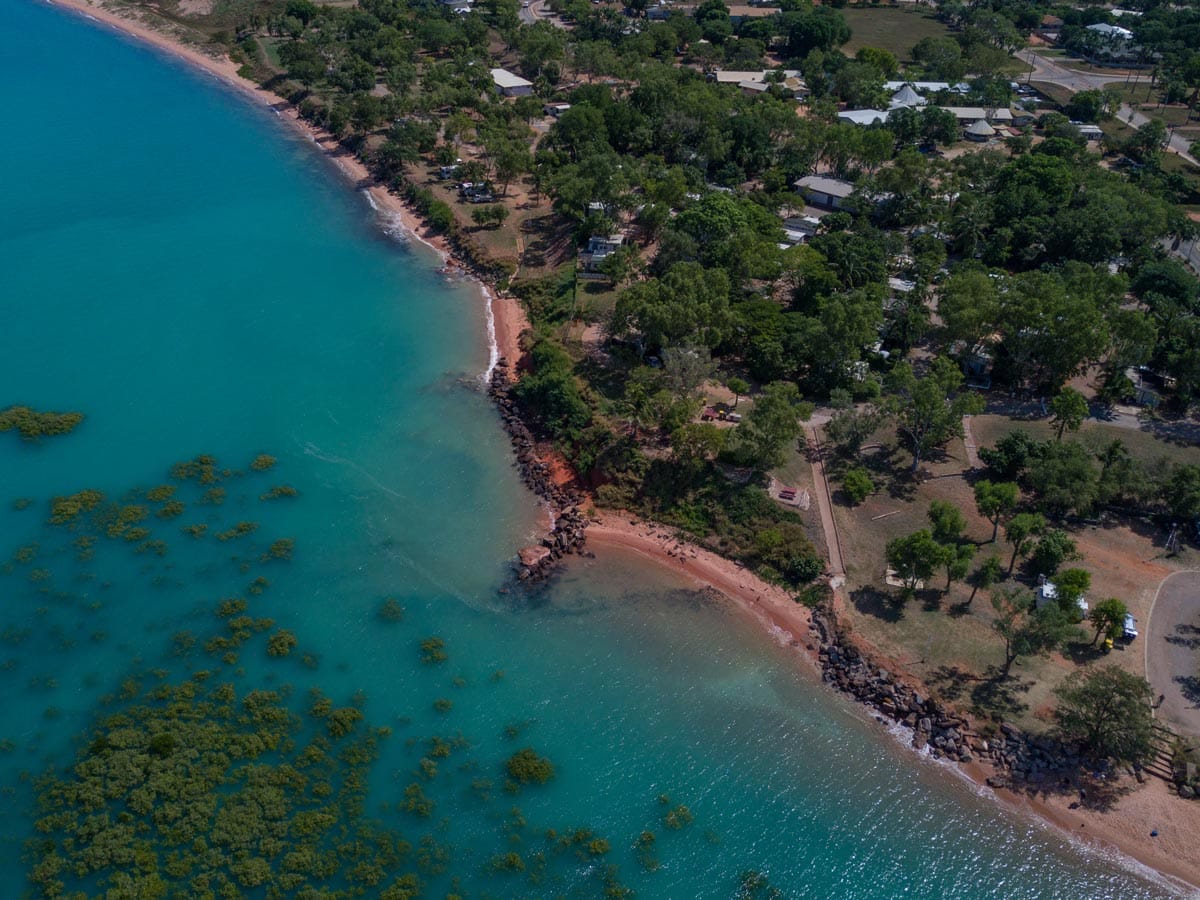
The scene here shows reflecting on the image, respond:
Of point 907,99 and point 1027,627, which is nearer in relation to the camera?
point 1027,627

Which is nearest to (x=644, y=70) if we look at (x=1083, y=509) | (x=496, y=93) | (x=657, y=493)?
(x=496, y=93)

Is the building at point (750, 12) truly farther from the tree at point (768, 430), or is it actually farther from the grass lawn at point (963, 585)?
the grass lawn at point (963, 585)

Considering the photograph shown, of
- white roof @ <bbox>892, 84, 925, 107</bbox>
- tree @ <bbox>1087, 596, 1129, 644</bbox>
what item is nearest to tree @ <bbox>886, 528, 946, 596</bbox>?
tree @ <bbox>1087, 596, 1129, 644</bbox>

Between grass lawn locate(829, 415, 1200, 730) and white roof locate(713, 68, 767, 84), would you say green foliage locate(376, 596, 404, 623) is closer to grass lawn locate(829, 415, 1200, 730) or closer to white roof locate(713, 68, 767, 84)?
grass lawn locate(829, 415, 1200, 730)

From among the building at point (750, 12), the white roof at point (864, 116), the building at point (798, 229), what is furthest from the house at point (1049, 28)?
the building at point (798, 229)

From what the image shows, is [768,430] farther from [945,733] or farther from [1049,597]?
[945,733]

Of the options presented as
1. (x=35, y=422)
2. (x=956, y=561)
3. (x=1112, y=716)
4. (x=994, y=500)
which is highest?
(x=994, y=500)

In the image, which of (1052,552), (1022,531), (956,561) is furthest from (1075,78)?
(956,561)
